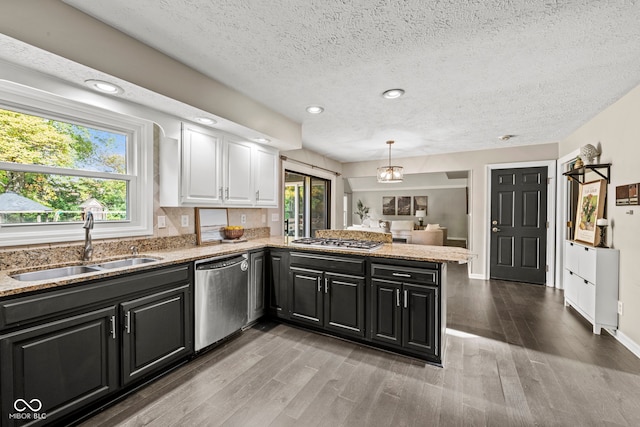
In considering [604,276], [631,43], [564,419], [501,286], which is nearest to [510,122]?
[631,43]

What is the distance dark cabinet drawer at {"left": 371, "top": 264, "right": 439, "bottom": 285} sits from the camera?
7.29ft

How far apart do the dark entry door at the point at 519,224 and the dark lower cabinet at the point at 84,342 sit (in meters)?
5.13

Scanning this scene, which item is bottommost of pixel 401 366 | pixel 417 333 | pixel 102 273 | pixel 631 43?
pixel 401 366

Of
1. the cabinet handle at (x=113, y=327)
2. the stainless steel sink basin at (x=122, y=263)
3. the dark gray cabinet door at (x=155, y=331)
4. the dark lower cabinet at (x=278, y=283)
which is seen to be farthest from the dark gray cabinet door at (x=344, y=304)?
the cabinet handle at (x=113, y=327)

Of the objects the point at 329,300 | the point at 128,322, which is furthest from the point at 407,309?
the point at 128,322

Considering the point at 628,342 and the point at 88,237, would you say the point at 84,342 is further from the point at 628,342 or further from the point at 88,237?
the point at 628,342

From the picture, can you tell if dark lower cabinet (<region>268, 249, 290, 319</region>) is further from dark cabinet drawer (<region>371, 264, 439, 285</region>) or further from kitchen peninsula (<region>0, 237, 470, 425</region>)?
dark cabinet drawer (<region>371, 264, 439, 285</region>)

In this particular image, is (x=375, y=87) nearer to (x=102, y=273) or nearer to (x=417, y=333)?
(x=417, y=333)

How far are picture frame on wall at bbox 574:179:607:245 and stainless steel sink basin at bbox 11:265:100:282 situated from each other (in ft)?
15.6

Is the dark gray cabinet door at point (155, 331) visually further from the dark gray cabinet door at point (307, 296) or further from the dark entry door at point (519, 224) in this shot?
the dark entry door at point (519, 224)

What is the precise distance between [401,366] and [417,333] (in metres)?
0.29

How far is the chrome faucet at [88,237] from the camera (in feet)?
6.78

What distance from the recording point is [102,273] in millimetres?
1728

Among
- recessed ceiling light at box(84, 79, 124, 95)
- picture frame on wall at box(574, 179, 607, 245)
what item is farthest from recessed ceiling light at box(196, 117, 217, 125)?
picture frame on wall at box(574, 179, 607, 245)
